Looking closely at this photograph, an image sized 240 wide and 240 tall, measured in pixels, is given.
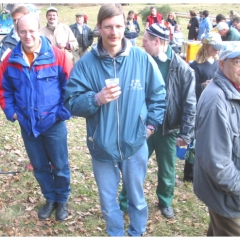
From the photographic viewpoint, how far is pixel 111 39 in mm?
2793

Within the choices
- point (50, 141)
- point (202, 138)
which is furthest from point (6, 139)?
point (202, 138)

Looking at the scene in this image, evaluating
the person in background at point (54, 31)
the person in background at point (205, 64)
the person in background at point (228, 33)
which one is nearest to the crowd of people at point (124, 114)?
the person in background at point (205, 64)

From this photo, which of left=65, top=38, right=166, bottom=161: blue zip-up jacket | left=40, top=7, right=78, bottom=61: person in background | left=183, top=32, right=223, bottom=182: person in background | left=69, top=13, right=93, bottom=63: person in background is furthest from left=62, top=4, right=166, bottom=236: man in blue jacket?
left=69, top=13, right=93, bottom=63: person in background

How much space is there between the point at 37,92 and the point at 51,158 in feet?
2.60

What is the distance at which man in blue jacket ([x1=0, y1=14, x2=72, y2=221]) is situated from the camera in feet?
11.2

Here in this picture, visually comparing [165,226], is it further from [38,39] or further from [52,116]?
[38,39]

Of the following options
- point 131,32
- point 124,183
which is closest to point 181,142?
point 124,183

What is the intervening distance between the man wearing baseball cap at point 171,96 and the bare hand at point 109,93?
1059 millimetres

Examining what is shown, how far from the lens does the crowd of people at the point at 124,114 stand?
2387mm

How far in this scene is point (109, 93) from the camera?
266cm

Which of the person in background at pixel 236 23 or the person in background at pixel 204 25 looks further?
the person in background at pixel 204 25

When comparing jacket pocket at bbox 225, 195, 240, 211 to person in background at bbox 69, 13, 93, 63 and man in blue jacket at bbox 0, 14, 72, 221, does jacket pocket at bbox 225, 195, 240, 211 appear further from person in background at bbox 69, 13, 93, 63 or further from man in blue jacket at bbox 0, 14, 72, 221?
person in background at bbox 69, 13, 93, 63

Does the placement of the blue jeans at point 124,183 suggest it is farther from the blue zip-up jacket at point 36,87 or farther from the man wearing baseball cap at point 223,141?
the blue zip-up jacket at point 36,87

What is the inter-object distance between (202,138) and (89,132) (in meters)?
1.02
